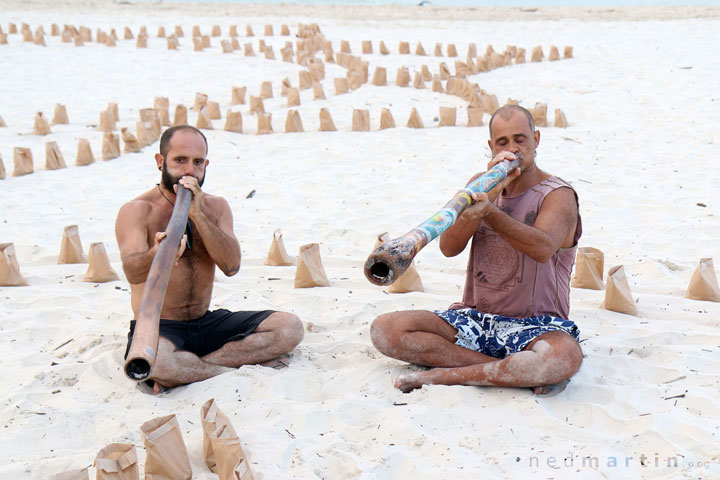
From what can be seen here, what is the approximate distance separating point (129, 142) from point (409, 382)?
4961mm

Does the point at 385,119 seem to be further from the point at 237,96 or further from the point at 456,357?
the point at 456,357

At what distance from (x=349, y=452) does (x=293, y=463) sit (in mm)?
185

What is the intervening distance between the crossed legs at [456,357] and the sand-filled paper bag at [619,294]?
2.96 feet

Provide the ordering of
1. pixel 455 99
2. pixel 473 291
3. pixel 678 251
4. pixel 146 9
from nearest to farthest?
pixel 473 291, pixel 678 251, pixel 455 99, pixel 146 9

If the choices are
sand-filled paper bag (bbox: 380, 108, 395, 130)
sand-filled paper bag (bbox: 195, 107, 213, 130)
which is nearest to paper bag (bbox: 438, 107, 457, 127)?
sand-filled paper bag (bbox: 380, 108, 395, 130)

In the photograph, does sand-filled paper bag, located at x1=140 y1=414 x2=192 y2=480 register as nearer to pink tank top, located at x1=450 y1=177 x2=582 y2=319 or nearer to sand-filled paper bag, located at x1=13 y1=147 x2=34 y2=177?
pink tank top, located at x1=450 y1=177 x2=582 y2=319

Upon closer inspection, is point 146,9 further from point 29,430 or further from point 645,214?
point 29,430

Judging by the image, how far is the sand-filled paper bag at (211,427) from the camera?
2215 mm

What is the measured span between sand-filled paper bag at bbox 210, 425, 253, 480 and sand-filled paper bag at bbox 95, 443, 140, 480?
0.23 m

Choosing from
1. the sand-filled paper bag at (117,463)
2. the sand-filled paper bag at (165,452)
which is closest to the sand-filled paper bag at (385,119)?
the sand-filled paper bag at (165,452)

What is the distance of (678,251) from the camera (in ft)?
14.3

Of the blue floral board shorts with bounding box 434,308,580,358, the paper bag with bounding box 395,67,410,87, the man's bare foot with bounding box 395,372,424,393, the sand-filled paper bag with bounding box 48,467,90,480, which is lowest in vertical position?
the man's bare foot with bounding box 395,372,424,393

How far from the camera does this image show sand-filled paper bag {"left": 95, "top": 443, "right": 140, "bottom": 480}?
1943mm

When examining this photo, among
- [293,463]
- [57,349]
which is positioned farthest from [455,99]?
[293,463]
